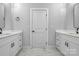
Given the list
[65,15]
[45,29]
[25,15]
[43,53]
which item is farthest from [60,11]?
[43,53]

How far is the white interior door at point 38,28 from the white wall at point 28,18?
0.05 meters

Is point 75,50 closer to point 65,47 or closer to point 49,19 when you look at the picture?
point 65,47

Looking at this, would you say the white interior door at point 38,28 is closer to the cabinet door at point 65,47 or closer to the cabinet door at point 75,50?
the cabinet door at point 75,50

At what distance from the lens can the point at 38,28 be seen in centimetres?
74

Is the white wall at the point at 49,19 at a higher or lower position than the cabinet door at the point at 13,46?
higher

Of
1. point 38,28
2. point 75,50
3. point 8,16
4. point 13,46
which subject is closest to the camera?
point 8,16

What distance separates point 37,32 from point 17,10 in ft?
0.81

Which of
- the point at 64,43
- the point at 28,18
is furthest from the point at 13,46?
the point at 64,43

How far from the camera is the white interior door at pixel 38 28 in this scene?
2.31 feet

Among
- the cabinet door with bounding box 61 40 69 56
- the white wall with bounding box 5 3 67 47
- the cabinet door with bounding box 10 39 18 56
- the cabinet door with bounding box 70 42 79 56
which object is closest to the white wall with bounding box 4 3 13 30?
the white wall with bounding box 5 3 67 47

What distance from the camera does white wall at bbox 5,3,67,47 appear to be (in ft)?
2.05

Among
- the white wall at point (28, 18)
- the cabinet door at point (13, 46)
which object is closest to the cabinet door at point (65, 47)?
the white wall at point (28, 18)

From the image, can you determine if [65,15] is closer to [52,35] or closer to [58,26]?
[58,26]

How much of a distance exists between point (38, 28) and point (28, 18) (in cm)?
13
